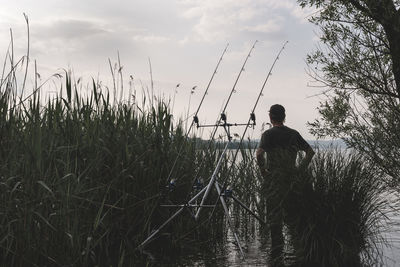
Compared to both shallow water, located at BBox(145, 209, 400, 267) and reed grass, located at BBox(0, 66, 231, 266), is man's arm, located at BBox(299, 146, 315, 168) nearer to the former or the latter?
shallow water, located at BBox(145, 209, 400, 267)

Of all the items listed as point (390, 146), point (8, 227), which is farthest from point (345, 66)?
point (8, 227)

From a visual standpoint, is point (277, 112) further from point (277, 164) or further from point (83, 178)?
point (83, 178)

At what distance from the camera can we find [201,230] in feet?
25.3

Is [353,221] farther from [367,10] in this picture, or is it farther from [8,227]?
[367,10]

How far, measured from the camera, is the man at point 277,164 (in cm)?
597

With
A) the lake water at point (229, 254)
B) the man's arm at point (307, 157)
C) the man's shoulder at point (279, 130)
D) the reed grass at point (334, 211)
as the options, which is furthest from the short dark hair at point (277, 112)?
the lake water at point (229, 254)

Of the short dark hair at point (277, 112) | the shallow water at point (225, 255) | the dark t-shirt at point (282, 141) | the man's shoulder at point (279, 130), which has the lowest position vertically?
the shallow water at point (225, 255)

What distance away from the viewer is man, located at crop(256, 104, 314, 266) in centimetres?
597

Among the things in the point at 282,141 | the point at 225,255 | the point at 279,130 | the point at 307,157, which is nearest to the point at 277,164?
the point at 307,157

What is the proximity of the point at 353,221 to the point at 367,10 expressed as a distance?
19.0ft

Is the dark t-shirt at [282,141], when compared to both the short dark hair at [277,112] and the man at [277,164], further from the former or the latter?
the short dark hair at [277,112]

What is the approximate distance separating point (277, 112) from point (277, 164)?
3.79 feet

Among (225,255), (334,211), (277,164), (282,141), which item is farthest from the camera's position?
(225,255)

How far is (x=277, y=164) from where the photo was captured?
20.1 ft
